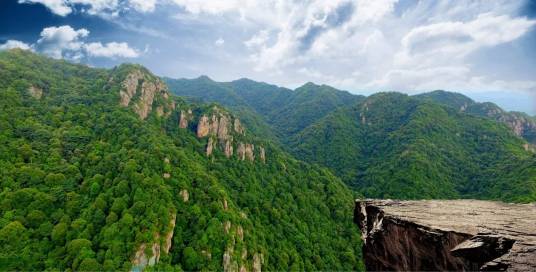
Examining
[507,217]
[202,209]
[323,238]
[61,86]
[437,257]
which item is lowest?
[323,238]

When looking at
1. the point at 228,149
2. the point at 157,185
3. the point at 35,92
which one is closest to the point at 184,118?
the point at 228,149

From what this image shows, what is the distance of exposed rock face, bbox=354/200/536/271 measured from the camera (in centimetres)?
975

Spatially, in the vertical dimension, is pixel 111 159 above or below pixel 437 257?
below

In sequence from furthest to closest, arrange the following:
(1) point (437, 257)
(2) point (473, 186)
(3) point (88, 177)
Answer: (2) point (473, 186) → (3) point (88, 177) → (1) point (437, 257)

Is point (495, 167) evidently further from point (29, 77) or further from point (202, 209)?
point (29, 77)

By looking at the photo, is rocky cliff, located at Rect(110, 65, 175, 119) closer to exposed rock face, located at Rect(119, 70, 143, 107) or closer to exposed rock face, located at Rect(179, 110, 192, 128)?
exposed rock face, located at Rect(119, 70, 143, 107)

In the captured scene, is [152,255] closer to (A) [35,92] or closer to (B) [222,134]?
(B) [222,134]

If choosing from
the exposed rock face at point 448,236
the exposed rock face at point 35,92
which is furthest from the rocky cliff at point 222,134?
the exposed rock face at point 448,236

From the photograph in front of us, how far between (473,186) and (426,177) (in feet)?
94.6


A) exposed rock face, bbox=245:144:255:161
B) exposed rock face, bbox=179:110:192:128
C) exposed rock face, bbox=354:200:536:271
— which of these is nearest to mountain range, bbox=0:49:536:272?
exposed rock face, bbox=179:110:192:128

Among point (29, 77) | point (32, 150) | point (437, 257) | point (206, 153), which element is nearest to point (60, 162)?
Answer: point (32, 150)

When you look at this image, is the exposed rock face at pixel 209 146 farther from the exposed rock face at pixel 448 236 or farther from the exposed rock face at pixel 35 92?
the exposed rock face at pixel 448 236

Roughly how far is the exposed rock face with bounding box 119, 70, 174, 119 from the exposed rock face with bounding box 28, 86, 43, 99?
35513 mm

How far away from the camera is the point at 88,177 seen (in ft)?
326
